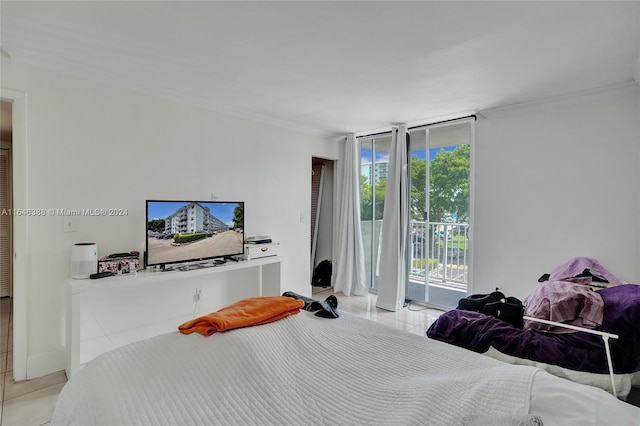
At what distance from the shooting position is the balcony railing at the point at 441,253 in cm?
445

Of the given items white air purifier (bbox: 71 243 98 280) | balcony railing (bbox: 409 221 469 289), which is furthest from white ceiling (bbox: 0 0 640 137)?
balcony railing (bbox: 409 221 469 289)

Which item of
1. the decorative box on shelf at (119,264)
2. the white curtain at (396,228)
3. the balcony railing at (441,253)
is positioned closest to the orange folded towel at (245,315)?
the decorative box on shelf at (119,264)

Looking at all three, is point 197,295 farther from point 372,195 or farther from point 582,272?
point 582,272

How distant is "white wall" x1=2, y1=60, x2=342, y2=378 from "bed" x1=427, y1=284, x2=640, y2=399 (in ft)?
8.82

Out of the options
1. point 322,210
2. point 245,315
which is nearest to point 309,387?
point 245,315

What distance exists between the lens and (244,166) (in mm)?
3695

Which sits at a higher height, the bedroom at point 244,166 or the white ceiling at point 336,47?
the white ceiling at point 336,47

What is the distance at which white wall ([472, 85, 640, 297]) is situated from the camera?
2.65m

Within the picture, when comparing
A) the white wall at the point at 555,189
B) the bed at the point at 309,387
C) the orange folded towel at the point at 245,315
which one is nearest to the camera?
the bed at the point at 309,387

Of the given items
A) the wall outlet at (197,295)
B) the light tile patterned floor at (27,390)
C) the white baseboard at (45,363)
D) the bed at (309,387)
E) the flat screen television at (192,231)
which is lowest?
the light tile patterned floor at (27,390)

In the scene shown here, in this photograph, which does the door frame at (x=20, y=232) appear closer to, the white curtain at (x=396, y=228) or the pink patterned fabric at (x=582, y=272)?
the white curtain at (x=396, y=228)

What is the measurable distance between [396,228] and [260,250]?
1.79 m

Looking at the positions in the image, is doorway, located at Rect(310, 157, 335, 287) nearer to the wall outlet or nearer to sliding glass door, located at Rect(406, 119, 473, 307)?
sliding glass door, located at Rect(406, 119, 473, 307)

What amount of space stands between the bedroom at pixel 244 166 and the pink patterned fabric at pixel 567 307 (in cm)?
120
